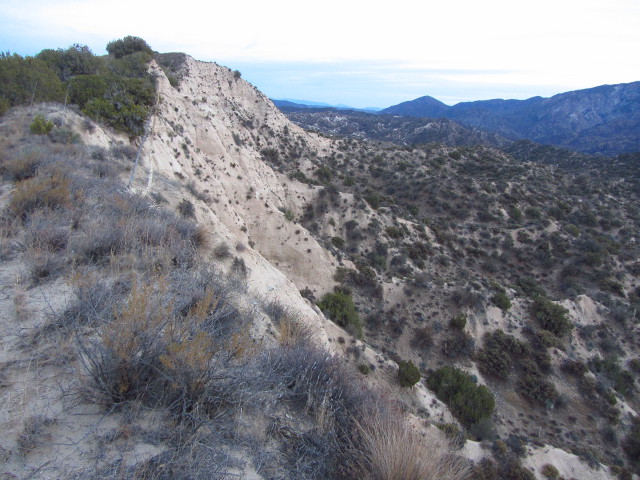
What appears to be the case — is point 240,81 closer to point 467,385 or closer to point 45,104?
point 45,104

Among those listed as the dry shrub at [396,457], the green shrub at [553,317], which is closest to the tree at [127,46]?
the dry shrub at [396,457]

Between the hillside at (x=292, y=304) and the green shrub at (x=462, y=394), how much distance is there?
0.09m

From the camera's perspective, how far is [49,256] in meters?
4.16

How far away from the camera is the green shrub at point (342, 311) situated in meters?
14.9

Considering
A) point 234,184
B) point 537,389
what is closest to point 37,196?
point 234,184

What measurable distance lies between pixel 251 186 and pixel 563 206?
1106 inches

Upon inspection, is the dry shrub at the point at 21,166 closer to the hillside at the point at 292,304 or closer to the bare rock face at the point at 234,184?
the hillside at the point at 292,304

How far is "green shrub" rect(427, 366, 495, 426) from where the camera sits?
12.8 metres

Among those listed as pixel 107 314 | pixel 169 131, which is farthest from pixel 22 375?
pixel 169 131

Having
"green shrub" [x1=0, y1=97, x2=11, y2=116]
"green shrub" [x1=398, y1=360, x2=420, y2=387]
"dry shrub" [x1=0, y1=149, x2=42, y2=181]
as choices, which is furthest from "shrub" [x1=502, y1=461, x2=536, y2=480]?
"green shrub" [x1=0, y1=97, x2=11, y2=116]

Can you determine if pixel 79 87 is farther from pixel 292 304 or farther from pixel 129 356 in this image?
pixel 129 356

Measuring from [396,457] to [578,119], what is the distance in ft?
560

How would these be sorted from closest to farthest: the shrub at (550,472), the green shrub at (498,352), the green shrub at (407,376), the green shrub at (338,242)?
the shrub at (550,472), the green shrub at (407,376), the green shrub at (498,352), the green shrub at (338,242)

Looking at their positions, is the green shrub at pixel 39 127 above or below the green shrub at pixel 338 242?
above
